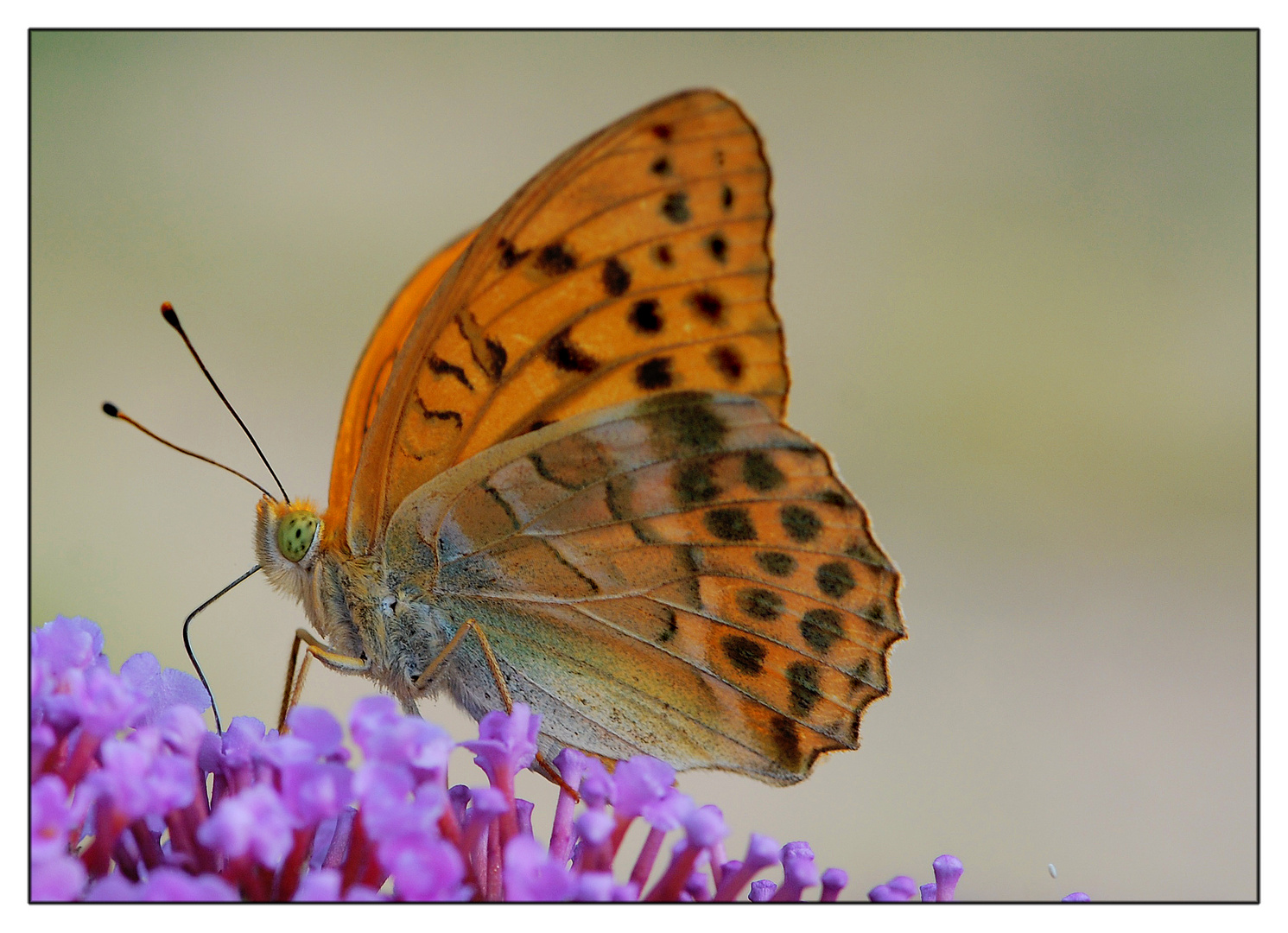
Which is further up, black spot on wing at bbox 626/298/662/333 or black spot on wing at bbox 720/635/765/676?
black spot on wing at bbox 626/298/662/333

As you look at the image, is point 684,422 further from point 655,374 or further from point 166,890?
point 166,890

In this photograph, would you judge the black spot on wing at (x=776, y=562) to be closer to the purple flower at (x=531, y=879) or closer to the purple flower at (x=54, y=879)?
the purple flower at (x=531, y=879)

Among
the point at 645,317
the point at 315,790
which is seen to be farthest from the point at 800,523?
the point at 315,790

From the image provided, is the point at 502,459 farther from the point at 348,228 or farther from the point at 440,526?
the point at 348,228

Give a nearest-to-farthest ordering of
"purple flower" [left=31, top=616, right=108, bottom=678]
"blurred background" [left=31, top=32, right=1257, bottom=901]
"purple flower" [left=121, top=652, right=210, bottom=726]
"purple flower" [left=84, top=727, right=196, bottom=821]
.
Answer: "purple flower" [left=84, top=727, right=196, bottom=821] → "purple flower" [left=31, top=616, right=108, bottom=678] → "purple flower" [left=121, top=652, right=210, bottom=726] → "blurred background" [left=31, top=32, right=1257, bottom=901]

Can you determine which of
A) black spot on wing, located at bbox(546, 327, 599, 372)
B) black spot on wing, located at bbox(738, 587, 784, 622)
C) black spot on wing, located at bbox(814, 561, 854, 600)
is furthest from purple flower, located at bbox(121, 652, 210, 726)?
black spot on wing, located at bbox(814, 561, 854, 600)

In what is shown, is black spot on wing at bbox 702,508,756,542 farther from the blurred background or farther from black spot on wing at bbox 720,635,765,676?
the blurred background

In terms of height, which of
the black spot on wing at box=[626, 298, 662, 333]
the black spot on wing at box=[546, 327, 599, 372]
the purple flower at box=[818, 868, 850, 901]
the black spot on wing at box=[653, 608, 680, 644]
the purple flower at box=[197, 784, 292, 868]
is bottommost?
the purple flower at box=[197, 784, 292, 868]
